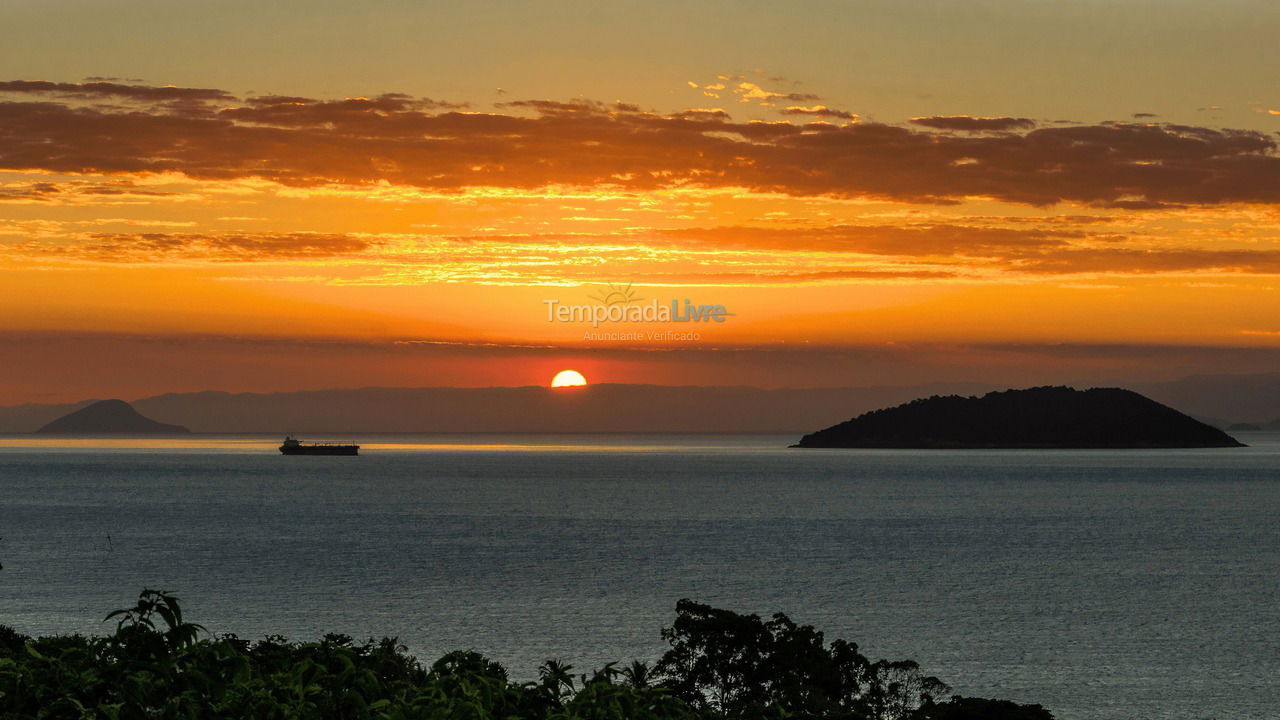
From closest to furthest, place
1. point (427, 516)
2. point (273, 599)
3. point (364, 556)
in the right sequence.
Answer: point (273, 599) → point (364, 556) → point (427, 516)

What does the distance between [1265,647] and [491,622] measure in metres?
43.5

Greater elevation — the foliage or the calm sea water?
the foliage

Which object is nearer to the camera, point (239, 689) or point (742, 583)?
point (239, 689)

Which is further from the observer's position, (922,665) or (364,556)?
(364,556)

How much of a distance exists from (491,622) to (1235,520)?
408 ft

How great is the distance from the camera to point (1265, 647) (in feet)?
236

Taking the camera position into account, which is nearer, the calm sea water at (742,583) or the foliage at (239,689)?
the foliage at (239,689)

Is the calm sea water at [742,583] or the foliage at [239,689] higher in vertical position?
the foliage at [239,689]

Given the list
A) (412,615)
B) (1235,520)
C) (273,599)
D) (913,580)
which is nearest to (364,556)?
(273,599)

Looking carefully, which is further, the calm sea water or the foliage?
the calm sea water

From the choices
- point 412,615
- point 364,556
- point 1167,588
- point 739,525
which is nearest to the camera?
point 412,615

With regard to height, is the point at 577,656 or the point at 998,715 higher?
the point at 998,715

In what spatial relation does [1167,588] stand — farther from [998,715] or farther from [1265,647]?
[998,715]

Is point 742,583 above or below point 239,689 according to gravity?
below
